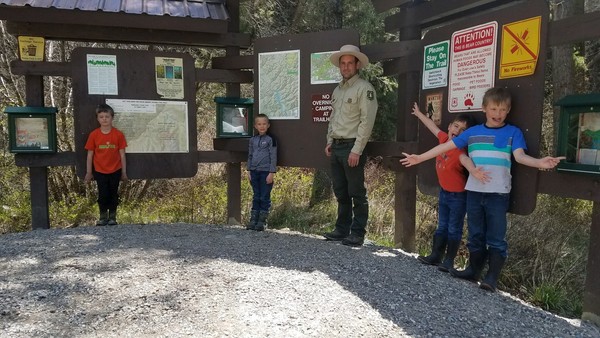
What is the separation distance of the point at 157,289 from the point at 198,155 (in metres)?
3.49

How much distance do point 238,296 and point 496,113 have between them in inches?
104

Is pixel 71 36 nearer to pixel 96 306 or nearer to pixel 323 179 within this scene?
pixel 96 306

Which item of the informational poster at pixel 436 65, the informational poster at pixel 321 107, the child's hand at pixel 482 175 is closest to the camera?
the child's hand at pixel 482 175

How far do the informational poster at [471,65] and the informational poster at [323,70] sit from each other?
4.95 ft

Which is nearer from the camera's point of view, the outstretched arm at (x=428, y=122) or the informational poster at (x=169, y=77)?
the outstretched arm at (x=428, y=122)

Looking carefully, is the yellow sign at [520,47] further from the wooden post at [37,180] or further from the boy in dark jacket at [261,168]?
the wooden post at [37,180]

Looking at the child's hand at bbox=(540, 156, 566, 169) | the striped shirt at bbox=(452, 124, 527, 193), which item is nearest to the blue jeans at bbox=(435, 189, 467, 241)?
the striped shirt at bbox=(452, 124, 527, 193)

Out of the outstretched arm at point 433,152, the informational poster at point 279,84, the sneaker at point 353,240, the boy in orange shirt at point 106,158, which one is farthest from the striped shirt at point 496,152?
the boy in orange shirt at point 106,158

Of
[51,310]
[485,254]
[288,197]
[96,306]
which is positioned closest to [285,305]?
[96,306]

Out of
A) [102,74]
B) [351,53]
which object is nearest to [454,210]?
[351,53]

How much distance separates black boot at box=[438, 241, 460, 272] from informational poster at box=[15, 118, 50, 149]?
5.18 m

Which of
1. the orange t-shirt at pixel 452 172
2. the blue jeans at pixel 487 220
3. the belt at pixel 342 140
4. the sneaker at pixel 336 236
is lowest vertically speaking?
the sneaker at pixel 336 236

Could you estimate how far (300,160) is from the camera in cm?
613

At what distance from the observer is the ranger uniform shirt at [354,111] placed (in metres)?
5.18
